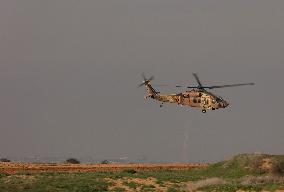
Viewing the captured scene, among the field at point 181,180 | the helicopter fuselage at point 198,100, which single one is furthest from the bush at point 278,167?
the helicopter fuselage at point 198,100

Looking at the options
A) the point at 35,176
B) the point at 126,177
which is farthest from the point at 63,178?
the point at 126,177

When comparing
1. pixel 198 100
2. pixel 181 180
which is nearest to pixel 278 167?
pixel 181 180

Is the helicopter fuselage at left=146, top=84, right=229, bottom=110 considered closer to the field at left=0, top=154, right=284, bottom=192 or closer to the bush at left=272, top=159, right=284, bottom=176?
the field at left=0, top=154, right=284, bottom=192

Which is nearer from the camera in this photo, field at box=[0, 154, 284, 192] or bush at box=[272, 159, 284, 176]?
field at box=[0, 154, 284, 192]

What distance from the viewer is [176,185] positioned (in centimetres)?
5178

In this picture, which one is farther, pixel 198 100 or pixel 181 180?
pixel 198 100

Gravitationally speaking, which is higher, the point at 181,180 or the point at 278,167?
the point at 278,167

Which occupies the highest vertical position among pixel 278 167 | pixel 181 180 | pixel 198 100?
pixel 198 100

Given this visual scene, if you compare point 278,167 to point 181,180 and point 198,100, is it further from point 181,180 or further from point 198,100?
point 198,100

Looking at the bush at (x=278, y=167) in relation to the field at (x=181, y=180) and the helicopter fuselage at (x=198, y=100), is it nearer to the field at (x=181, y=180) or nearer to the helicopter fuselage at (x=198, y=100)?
the field at (x=181, y=180)

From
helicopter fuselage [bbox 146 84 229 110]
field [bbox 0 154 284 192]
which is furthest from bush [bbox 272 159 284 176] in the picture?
helicopter fuselage [bbox 146 84 229 110]

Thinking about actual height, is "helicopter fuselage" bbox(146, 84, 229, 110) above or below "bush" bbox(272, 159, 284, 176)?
above

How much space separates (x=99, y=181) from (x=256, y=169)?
57.2ft

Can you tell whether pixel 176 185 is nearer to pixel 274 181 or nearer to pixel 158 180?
pixel 158 180
